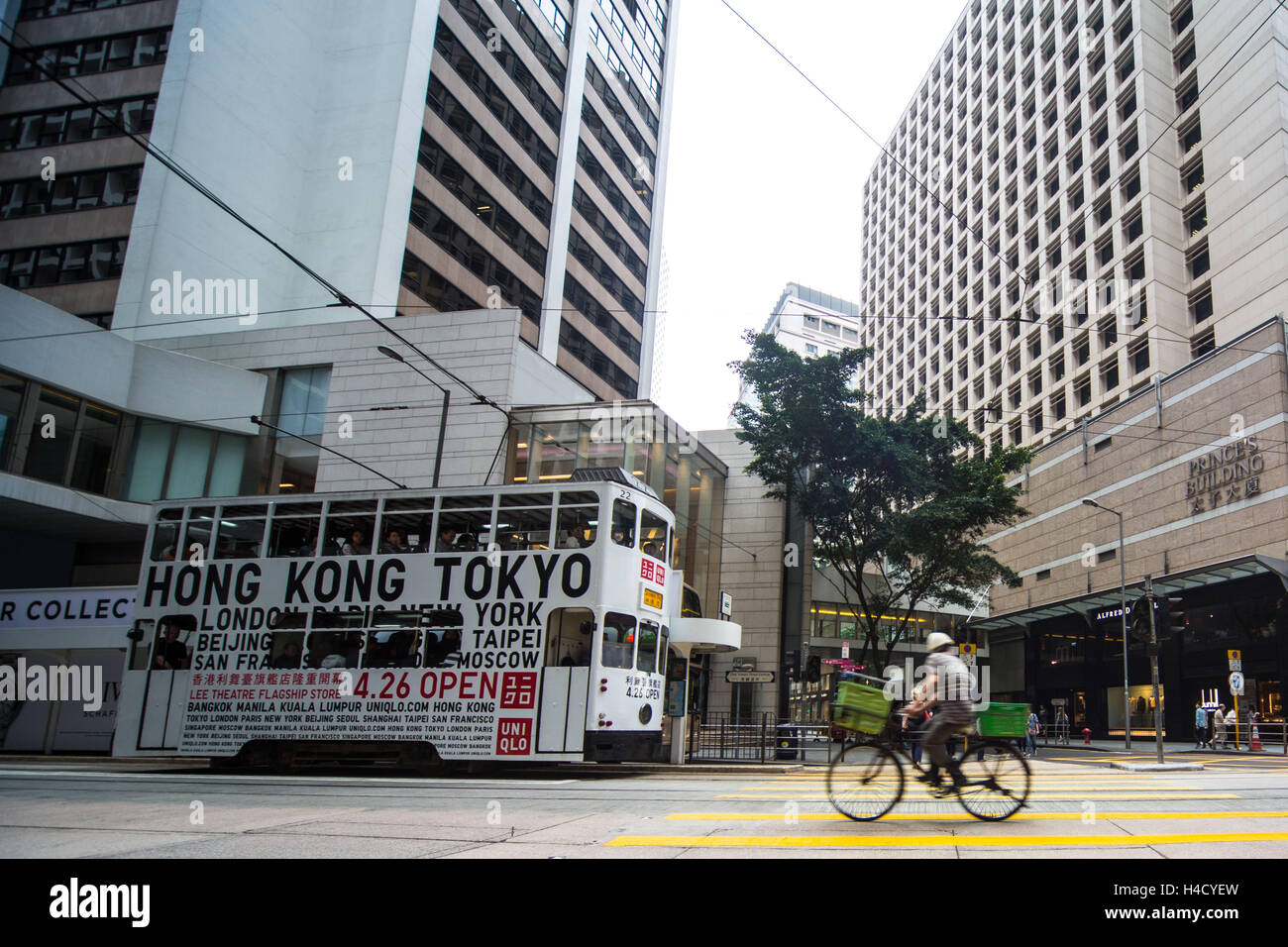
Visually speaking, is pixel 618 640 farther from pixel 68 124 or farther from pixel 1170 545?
pixel 68 124

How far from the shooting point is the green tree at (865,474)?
1186 inches

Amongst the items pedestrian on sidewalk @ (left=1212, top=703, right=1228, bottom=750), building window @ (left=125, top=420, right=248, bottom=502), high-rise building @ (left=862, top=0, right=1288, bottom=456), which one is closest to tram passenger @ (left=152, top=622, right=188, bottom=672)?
building window @ (left=125, top=420, right=248, bottom=502)

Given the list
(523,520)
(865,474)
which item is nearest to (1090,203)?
(865,474)

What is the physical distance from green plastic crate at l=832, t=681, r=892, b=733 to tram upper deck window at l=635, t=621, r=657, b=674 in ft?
25.2

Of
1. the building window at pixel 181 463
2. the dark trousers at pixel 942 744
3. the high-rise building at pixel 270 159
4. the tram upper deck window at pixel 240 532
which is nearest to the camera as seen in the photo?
the dark trousers at pixel 942 744

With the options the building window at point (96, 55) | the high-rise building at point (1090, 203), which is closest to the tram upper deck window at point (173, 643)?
the high-rise building at point (1090, 203)

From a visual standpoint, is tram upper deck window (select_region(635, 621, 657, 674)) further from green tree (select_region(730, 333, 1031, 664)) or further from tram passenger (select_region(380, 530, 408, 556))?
green tree (select_region(730, 333, 1031, 664))

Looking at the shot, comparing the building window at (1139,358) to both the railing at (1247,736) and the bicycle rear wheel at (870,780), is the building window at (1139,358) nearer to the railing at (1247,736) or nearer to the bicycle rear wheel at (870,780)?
the railing at (1247,736)

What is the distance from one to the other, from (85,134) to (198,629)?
3424cm

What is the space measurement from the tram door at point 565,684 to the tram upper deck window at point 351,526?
3.60 m

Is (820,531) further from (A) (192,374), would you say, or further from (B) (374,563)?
(A) (192,374)

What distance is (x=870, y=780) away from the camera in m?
7.41

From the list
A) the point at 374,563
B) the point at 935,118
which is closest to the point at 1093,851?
the point at 374,563

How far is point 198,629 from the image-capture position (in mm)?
16062
